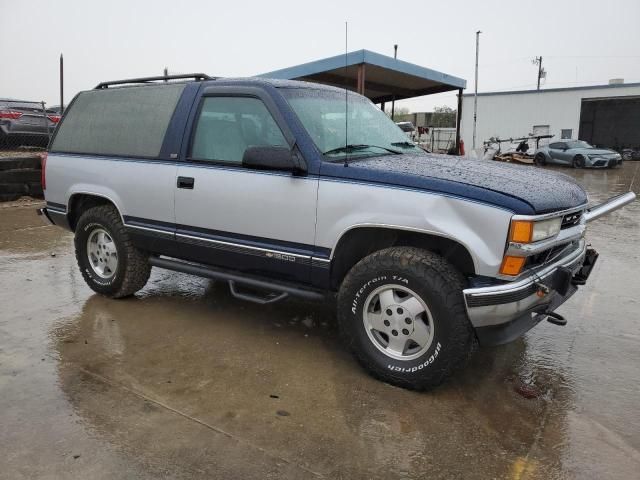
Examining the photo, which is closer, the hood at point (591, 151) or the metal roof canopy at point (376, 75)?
the metal roof canopy at point (376, 75)

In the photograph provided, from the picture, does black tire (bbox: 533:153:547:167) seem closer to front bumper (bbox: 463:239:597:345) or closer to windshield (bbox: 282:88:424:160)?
windshield (bbox: 282:88:424:160)

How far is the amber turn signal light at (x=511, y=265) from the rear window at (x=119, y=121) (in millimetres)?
2835

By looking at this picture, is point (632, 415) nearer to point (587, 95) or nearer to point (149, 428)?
point (149, 428)

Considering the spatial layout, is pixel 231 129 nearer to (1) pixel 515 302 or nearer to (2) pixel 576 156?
→ (1) pixel 515 302

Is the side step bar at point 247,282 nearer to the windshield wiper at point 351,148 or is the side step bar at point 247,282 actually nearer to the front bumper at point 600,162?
the windshield wiper at point 351,148

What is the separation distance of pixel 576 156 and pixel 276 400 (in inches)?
999

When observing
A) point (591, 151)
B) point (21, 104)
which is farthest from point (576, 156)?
point (21, 104)

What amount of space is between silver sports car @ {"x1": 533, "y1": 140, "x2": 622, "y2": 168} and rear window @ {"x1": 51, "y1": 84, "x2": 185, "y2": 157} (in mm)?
24145

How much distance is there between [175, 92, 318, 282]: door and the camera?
11.9ft

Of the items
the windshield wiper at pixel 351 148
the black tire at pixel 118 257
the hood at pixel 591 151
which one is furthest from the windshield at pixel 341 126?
the hood at pixel 591 151

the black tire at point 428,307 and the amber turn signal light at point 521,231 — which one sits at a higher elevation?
the amber turn signal light at point 521,231

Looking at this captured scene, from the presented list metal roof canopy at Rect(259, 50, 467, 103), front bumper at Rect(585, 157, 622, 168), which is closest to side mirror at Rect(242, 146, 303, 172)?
metal roof canopy at Rect(259, 50, 467, 103)

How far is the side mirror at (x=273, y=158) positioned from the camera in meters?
3.45

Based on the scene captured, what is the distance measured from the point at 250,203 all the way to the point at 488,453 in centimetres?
218
